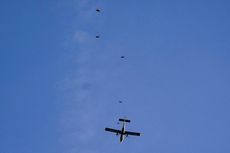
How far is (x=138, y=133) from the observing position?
79.4 metres

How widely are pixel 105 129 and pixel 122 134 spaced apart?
452 cm

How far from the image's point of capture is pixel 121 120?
75.1 m

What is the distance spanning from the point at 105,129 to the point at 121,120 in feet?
17.2

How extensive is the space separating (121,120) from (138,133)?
6.66 metres

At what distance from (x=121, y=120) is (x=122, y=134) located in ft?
10.2

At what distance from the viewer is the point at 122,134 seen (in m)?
75.8

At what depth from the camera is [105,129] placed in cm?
7831

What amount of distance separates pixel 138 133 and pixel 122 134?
16.8 feet

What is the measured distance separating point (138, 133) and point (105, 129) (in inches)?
292
